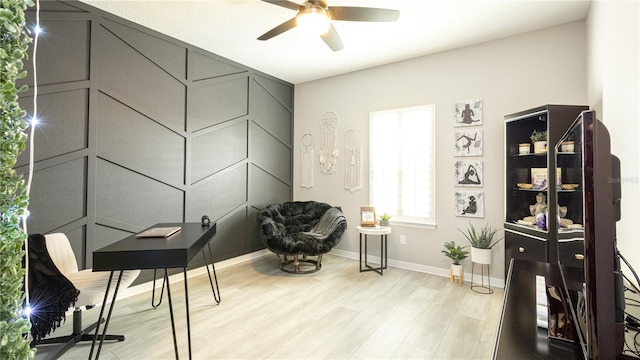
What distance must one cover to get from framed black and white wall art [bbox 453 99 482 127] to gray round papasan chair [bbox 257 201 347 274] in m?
1.93

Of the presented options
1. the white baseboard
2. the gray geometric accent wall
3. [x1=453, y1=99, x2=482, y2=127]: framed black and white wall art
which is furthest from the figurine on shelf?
the gray geometric accent wall

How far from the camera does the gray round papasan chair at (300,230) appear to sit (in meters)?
3.59

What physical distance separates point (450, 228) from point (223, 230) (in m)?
2.98

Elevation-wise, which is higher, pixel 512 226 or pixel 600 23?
pixel 600 23

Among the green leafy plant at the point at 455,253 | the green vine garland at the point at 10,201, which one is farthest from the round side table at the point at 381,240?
the green vine garland at the point at 10,201

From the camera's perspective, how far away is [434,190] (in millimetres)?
3807

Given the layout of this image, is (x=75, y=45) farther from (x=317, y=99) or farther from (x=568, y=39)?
(x=568, y=39)

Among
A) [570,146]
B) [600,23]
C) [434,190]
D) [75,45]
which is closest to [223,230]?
[75,45]

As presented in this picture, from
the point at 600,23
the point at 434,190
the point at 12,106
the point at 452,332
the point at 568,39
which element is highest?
the point at 568,39

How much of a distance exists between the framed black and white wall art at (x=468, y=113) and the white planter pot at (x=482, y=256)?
4.89ft

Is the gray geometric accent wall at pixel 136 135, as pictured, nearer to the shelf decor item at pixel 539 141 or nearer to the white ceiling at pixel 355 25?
the white ceiling at pixel 355 25

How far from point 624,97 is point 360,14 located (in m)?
1.79

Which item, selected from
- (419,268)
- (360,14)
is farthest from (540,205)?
(360,14)

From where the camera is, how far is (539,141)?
2.87 metres
